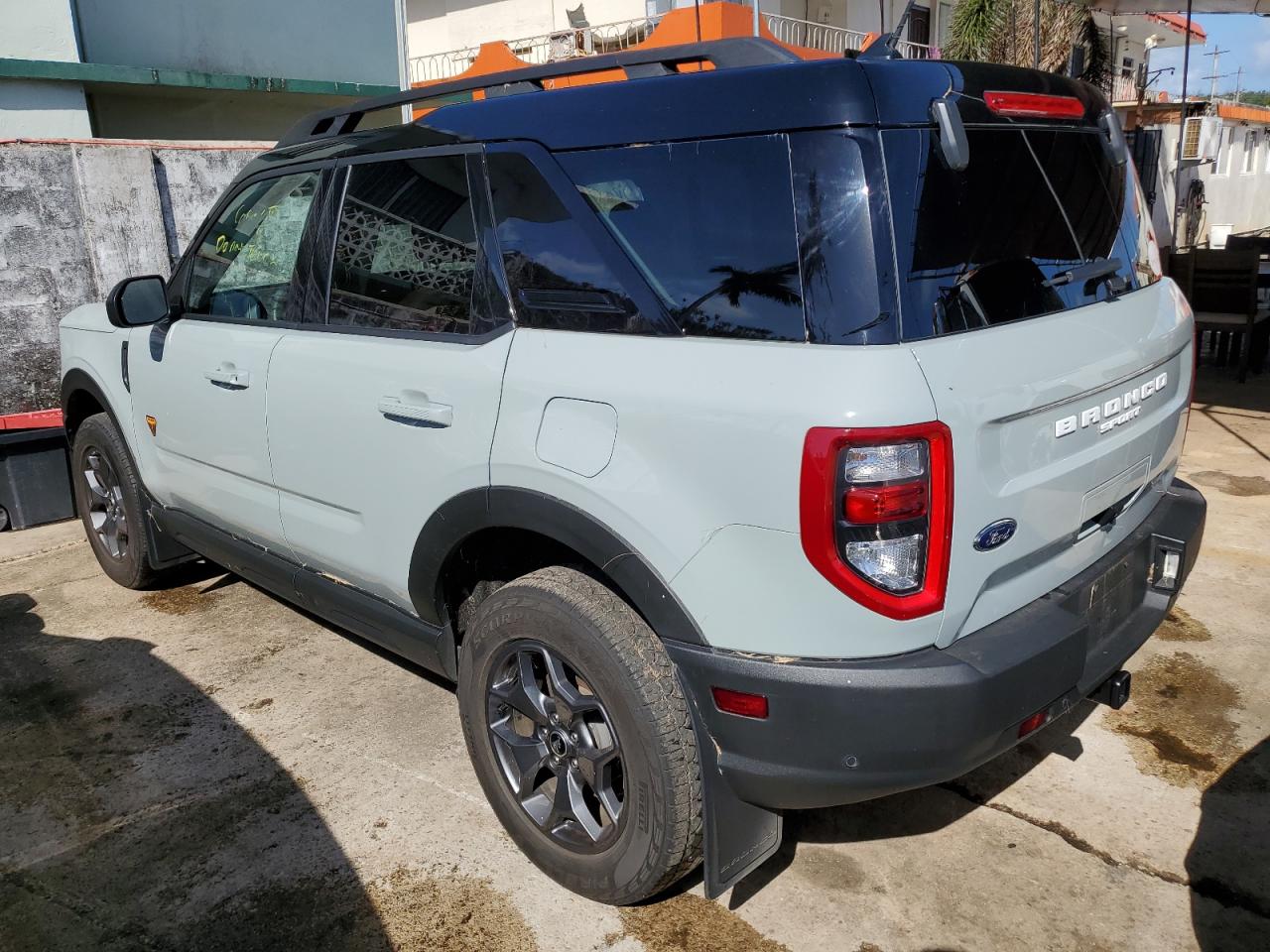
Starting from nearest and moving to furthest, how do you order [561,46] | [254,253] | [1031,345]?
[1031,345] < [254,253] < [561,46]

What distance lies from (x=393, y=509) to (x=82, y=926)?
1.32 m

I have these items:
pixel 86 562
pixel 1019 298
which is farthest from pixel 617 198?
pixel 86 562

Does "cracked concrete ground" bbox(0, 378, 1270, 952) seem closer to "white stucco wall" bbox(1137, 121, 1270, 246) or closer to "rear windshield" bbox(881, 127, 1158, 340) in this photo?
"rear windshield" bbox(881, 127, 1158, 340)

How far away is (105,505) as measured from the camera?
15.9ft

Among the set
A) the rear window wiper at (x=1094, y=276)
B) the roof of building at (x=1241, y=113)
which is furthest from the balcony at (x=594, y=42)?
the rear window wiper at (x=1094, y=276)

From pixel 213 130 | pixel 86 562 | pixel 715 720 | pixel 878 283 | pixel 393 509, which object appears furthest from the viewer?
pixel 213 130

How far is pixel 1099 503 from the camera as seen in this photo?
8.19 feet

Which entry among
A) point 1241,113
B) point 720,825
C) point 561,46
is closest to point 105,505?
point 720,825

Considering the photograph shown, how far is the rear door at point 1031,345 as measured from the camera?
2055 millimetres

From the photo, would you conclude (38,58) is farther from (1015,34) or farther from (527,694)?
(1015,34)

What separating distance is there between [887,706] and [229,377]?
251 centimetres

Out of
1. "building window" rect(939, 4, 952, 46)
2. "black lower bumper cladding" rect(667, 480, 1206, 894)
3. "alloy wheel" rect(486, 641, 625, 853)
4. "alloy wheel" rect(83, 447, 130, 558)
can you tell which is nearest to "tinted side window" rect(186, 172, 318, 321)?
"alloy wheel" rect(83, 447, 130, 558)

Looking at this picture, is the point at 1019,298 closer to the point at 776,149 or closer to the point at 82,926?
the point at 776,149

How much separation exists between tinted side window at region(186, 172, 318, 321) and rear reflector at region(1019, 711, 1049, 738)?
2.52 m
